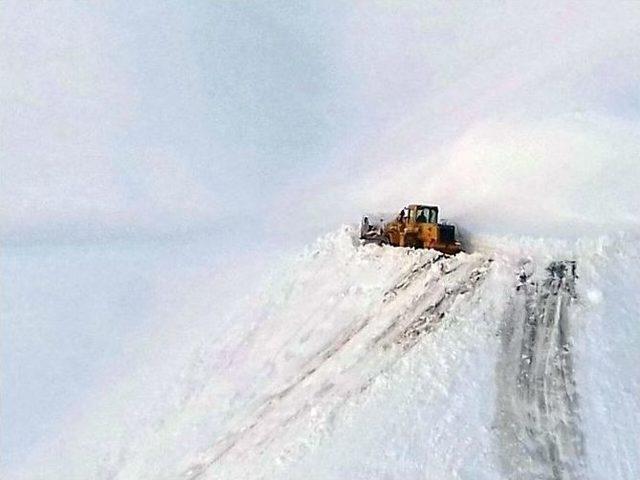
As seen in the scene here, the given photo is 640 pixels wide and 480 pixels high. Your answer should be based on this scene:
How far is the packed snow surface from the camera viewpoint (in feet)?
35.6

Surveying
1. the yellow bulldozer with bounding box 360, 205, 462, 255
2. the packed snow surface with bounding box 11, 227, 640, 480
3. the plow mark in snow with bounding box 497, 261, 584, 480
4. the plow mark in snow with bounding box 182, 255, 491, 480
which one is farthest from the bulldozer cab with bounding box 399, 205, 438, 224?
the plow mark in snow with bounding box 497, 261, 584, 480

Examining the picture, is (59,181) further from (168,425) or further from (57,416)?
(168,425)

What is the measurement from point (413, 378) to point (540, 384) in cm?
204

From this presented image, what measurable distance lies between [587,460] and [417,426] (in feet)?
8.27

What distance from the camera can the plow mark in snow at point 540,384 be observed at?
1057cm

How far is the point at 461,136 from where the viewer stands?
16.3 meters

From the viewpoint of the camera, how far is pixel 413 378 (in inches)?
469

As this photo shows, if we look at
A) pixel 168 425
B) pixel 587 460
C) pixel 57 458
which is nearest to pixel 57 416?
pixel 57 458

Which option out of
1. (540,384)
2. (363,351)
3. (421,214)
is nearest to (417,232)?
(421,214)

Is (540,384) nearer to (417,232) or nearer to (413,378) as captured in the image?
(413,378)

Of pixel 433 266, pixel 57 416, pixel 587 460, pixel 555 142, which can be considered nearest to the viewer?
pixel 587 460

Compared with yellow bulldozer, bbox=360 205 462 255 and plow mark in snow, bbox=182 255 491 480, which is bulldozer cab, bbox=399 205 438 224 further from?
plow mark in snow, bbox=182 255 491 480

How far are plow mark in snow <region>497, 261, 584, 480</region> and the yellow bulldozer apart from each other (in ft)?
5.14

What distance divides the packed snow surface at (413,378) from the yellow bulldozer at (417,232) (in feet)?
0.90
